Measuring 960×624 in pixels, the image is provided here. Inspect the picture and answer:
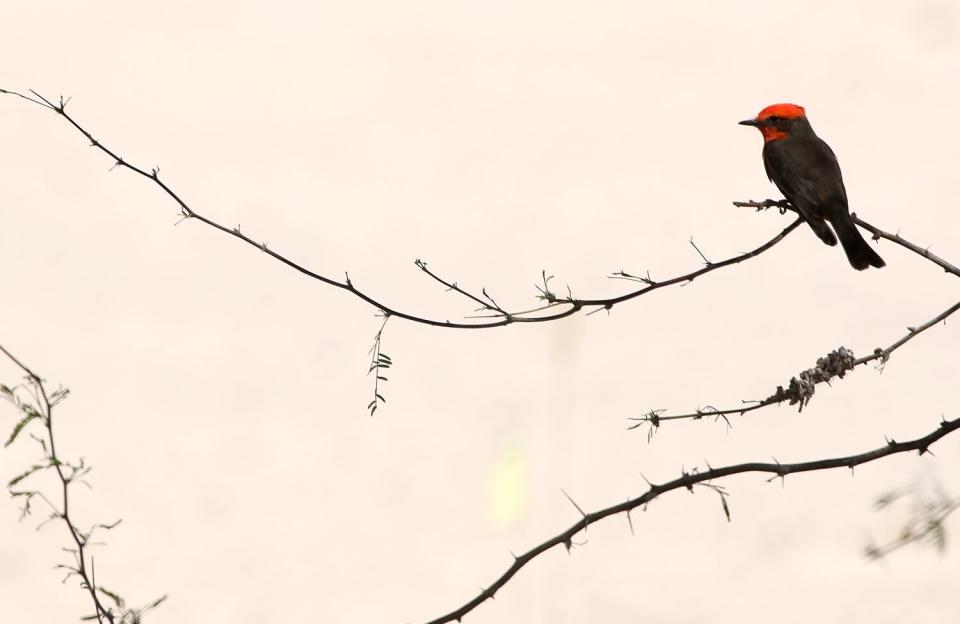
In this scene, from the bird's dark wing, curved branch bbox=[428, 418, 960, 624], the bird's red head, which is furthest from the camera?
the bird's red head

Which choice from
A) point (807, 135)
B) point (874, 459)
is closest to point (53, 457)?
point (874, 459)

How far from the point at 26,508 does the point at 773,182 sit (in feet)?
15.9

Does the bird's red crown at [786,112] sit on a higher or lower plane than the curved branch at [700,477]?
higher

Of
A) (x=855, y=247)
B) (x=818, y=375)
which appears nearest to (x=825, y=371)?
(x=818, y=375)

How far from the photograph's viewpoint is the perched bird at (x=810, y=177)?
5.73 meters

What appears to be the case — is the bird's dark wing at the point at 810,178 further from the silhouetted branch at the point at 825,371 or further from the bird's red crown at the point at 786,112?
the silhouetted branch at the point at 825,371

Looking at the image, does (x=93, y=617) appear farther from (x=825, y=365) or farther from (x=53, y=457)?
(x=825, y=365)

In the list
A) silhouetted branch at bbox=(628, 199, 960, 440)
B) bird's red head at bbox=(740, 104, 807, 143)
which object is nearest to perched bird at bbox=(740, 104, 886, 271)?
bird's red head at bbox=(740, 104, 807, 143)

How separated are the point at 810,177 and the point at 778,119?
1033 millimetres

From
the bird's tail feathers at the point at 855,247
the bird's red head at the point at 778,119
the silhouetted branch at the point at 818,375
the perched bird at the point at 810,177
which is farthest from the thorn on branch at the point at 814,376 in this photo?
the bird's red head at the point at 778,119

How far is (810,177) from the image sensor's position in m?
6.03

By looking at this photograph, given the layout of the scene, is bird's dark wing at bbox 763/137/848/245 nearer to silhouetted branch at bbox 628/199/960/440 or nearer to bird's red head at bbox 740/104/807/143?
bird's red head at bbox 740/104/807/143

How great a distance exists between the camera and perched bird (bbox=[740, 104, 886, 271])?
226 inches

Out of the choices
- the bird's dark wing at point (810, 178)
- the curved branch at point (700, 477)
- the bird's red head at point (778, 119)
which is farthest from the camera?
the bird's red head at point (778, 119)
